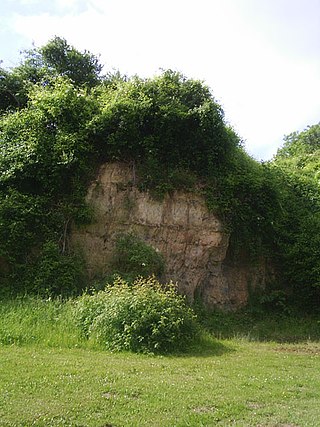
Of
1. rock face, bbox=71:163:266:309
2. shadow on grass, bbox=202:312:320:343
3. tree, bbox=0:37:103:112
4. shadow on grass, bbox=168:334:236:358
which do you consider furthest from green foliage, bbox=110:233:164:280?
tree, bbox=0:37:103:112

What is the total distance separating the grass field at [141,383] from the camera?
18.1 ft

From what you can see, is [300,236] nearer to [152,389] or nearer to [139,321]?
→ [139,321]

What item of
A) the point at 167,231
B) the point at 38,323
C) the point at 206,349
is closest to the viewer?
the point at 206,349

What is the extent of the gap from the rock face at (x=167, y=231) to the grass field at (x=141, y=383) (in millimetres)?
Answer: 4373

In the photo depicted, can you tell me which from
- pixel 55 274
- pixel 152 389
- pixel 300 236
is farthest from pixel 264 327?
pixel 152 389

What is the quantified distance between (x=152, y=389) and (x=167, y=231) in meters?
8.92

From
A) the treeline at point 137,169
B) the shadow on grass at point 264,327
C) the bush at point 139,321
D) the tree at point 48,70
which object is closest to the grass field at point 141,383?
the bush at point 139,321

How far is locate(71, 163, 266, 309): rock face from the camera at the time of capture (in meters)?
14.8

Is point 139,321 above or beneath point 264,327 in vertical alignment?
above

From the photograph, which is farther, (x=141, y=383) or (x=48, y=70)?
(x=48, y=70)

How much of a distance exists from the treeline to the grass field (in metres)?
3.38

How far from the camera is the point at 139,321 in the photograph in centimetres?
991

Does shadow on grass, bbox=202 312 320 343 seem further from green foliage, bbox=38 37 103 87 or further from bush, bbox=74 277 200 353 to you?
green foliage, bbox=38 37 103 87

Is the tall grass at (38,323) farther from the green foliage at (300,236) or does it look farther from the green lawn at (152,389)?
the green foliage at (300,236)
